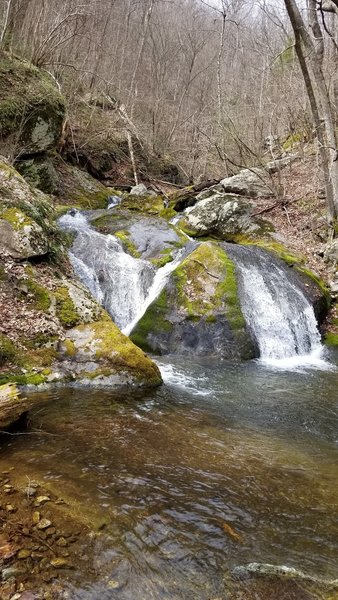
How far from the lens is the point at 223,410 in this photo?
5879 mm

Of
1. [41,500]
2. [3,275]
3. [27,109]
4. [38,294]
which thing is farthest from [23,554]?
[27,109]

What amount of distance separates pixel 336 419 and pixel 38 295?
15.4ft

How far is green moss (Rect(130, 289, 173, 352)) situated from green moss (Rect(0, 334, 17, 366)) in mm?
3410

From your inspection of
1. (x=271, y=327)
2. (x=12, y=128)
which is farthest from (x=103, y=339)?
(x=12, y=128)

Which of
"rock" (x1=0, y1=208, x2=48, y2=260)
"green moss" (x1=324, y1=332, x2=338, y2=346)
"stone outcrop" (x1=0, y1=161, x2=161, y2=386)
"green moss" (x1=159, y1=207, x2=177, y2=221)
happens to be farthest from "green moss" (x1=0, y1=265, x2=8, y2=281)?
"green moss" (x1=159, y1=207, x2=177, y2=221)

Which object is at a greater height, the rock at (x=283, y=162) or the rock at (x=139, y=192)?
the rock at (x=283, y=162)

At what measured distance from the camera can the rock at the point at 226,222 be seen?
43.4ft

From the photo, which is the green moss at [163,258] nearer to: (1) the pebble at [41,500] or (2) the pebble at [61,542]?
(1) the pebble at [41,500]

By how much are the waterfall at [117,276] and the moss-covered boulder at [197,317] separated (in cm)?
37

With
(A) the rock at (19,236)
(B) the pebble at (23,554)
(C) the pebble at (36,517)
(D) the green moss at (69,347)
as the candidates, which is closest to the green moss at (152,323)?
(A) the rock at (19,236)

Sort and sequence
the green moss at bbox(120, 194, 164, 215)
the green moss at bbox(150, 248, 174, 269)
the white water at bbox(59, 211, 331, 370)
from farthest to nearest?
the green moss at bbox(120, 194, 164, 215) → the green moss at bbox(150, 248, 174, 269) → the white water at bbox(59, 211, 331, 370)

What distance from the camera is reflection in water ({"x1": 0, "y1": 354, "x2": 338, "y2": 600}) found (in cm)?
277

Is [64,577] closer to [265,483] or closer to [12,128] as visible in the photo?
[265,483]

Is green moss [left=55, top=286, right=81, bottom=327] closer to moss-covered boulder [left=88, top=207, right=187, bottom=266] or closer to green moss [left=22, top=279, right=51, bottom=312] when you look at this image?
green moss [left=22, top=279, right=51, bottom=312]
